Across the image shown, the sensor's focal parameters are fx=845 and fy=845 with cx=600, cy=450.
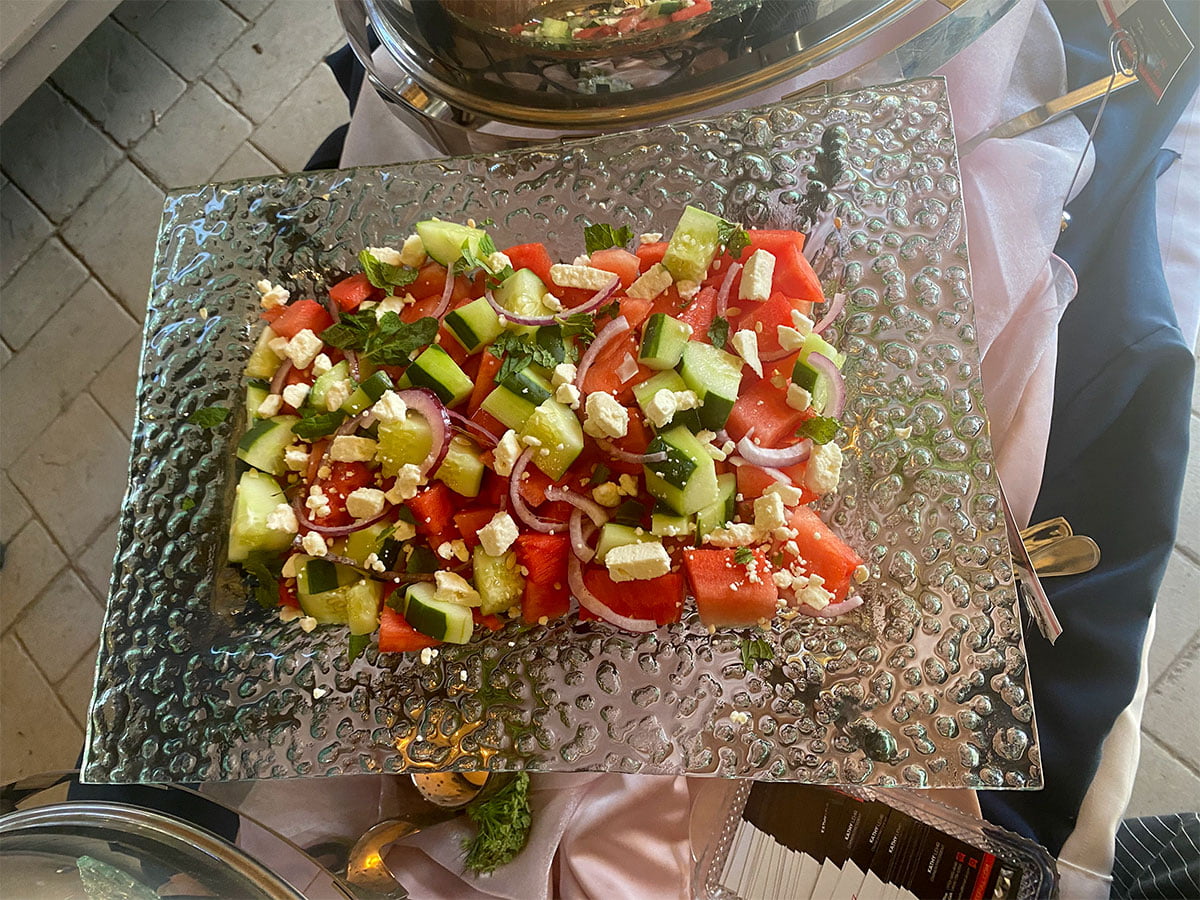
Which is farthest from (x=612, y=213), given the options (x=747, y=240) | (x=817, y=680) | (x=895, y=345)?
(x=817, y=680)

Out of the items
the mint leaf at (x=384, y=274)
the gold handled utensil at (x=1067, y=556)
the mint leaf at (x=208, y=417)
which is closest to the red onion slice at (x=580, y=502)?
the mint leaf at (x=384, y=274)

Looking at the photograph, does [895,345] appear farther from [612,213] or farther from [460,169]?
[460,169]

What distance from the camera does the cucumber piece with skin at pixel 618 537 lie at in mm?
891

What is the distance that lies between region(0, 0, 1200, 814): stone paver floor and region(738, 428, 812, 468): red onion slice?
1.49 m

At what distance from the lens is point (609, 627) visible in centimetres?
92

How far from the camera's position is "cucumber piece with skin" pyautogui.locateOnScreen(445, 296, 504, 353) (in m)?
0.96

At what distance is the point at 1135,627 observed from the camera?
1.02 m

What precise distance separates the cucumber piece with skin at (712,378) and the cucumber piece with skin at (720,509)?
0.06m

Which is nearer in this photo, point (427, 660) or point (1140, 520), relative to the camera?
point (427, 660)

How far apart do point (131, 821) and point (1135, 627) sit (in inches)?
43.8

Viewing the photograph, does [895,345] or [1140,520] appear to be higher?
[895,345]

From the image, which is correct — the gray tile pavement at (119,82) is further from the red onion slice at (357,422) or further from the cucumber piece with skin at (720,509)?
the cucumber piece with skin at (720,509)

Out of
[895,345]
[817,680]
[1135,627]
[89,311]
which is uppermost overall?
[89,311]

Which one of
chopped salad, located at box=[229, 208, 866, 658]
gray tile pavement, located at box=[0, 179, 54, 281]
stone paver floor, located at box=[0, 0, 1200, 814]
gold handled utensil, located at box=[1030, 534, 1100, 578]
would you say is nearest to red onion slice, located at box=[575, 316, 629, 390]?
chopped salad, located at box=[229, 208, 866, 658]
